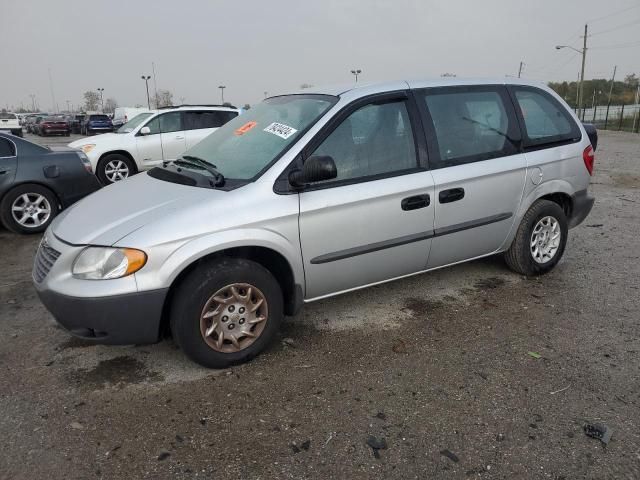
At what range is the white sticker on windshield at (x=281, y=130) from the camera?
3.33 m

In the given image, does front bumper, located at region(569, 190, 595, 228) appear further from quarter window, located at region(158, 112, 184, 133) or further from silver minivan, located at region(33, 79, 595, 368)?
quarter window, located at region(158, 112, 184, 133)

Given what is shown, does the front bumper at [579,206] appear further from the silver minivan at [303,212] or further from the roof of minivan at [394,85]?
the roof of minivan at [394,85]

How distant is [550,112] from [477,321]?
82.5 inches

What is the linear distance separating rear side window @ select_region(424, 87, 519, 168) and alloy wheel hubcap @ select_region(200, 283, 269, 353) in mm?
1696

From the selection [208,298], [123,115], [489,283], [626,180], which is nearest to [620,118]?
[626,180]

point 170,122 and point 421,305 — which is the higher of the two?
point 170,122

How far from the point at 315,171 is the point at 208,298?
39.8 inches

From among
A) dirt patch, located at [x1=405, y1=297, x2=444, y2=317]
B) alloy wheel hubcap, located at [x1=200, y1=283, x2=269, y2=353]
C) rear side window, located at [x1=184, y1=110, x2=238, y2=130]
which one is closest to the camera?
alloy wheel hubcap, located at [x1=200, y1=283, x2=269, y2=353]

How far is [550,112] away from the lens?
173 inches

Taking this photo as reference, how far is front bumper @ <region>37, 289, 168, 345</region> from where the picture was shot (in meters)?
2.72

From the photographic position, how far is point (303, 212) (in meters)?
3.13

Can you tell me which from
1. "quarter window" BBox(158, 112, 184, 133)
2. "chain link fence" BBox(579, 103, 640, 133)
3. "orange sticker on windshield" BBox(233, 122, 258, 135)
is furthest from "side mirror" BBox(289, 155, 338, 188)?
"chain link fence" BBox(579, 103, 640, 133)

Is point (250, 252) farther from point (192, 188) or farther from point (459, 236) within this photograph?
point (459, 236)

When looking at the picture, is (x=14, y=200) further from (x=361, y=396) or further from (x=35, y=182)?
(x=361, y=396)
